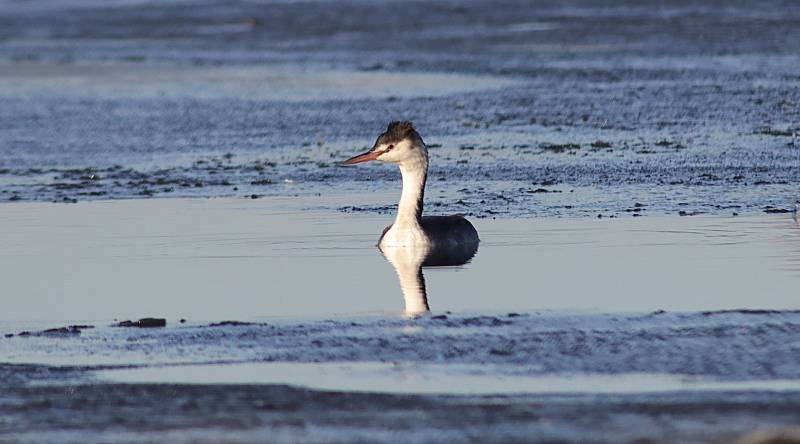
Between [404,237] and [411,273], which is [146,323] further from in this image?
[404,237]

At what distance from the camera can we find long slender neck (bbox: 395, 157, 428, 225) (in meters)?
14.4

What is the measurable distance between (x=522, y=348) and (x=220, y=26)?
35.6 metres

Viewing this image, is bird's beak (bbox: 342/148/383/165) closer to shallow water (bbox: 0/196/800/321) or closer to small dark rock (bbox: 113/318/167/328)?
shallow water (bbox: 0/196/800/321)

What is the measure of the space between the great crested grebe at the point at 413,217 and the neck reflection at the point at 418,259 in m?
0.03

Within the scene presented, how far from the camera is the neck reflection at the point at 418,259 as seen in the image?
1249cm

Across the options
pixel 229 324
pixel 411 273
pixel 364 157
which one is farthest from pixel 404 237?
pixel 229 324

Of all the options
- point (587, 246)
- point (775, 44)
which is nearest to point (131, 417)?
point (587, 246)

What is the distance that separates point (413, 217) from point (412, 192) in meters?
0.42

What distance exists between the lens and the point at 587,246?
13.6m

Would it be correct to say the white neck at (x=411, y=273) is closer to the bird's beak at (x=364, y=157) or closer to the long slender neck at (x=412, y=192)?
the long slender neck at (x=412, y=192)

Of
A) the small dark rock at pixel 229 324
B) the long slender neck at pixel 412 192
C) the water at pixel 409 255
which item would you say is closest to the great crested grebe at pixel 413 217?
the long slender neck at pixel 412 192

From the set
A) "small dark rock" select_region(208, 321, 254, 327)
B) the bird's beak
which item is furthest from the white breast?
"small dark rock" select_region(208, 321, 254, 327)

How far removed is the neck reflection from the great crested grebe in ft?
0.09

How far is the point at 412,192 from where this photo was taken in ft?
48.4
